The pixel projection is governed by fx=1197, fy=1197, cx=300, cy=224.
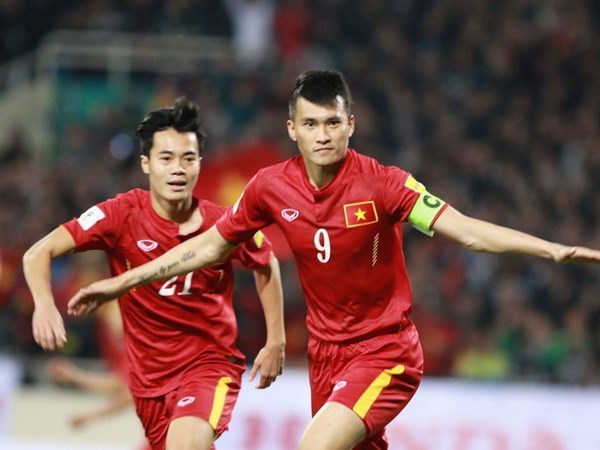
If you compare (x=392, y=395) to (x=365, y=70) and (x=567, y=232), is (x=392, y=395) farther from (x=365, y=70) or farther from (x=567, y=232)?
(x=365, y=70)

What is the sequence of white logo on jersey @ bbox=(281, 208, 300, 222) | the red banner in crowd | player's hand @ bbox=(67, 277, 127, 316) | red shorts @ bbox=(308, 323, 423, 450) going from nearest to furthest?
player's hand @ bbox=(67, 277, 127, 316) → red shorts @ bbox=(308, 323, 423, 450) → white logo on jersey @ bbox=(281, 208, 300, 222) → the red banner in crowd

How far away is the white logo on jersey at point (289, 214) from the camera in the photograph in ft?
17.5

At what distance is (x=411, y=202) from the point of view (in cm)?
514

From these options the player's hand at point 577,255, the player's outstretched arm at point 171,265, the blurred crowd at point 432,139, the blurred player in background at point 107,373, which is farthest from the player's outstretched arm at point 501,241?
the blurred crowd at point 432,139

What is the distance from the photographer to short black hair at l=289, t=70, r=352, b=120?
526cm

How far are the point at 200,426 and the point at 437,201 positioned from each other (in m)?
1.47

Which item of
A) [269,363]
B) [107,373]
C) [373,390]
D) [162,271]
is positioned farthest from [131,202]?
[107,373]

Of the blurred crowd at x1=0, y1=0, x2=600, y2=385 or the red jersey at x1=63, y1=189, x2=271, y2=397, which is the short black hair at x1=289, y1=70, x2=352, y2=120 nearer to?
the red jersey at x1=63, y1=189, x2=271, y2=397

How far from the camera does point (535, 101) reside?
1323cm

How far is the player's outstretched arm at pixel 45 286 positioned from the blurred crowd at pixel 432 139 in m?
4.86

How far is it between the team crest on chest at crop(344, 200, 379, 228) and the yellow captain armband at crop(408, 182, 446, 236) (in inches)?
7.3

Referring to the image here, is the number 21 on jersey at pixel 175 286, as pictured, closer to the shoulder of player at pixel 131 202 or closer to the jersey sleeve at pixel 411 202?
the shoulder of player at pixel 131 202

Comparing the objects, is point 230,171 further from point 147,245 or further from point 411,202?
point 411,202

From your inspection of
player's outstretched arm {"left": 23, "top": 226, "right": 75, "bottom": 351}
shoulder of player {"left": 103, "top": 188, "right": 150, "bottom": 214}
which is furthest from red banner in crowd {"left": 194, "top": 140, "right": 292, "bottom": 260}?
player's outstretched arm {"left": 23, "top": 226, "right": 75, "bottom": 351}
